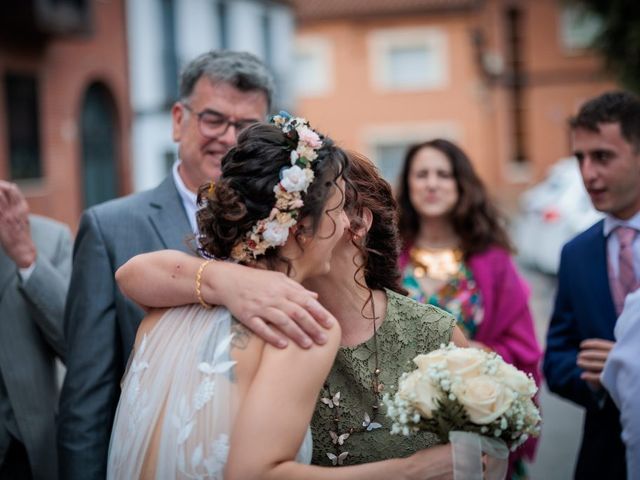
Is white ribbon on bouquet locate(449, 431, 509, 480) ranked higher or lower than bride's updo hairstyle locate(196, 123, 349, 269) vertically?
lower

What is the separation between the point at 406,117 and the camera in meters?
33.0

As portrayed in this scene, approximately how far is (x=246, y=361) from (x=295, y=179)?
19.1 inches

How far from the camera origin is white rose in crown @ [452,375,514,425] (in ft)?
7.35

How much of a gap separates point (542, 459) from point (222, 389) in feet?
16.7

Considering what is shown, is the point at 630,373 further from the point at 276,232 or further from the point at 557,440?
the point at 557,440

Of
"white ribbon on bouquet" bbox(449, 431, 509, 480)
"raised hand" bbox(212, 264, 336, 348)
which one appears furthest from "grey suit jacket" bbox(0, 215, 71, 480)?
"white ribbon on bouquet" bbox(449, 431, 509, 480)

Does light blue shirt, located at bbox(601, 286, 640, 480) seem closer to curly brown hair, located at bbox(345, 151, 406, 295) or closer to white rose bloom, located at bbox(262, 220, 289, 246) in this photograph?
curly brown hair, located at bbox(345, 151, 406, 295)

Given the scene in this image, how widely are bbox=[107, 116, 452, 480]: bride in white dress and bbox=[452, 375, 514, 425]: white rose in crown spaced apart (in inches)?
7.0

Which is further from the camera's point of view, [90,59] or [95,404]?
[90,59]

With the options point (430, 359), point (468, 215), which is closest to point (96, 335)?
point (430, 359)

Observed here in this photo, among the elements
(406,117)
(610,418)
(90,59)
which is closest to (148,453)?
(610,418)

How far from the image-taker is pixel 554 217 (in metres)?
14.2

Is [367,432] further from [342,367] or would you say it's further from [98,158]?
[98,158]

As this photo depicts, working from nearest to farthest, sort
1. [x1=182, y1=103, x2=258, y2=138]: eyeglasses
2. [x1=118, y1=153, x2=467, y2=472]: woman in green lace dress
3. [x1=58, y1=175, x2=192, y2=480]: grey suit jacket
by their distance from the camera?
[x1=118, y1=153, x2=467, y2=472]: woman in green lace dress
[x1=58, y1=175, x2=192, y2=480]: grey suit jacket
[x1=182, y1=103, x2=258, y2=138]: eyeglasses
